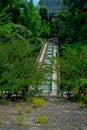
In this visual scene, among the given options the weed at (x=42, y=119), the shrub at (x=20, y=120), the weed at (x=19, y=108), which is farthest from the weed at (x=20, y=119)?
the weed at (x=19, y=108)

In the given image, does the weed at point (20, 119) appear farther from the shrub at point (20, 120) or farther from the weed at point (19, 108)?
the weed at point (19, 108)

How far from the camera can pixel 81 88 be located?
32.8 feet

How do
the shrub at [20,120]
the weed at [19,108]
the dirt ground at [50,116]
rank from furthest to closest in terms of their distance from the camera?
the weed at [19,108]
the shrub at [20,120]
the dirt ground at [50,116]

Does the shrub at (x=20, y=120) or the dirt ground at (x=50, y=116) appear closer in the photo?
the dirt ground at (x=50, y=116)

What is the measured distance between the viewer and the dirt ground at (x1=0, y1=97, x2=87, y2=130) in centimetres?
690

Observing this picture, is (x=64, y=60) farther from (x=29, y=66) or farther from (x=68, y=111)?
(x=68, y=111)

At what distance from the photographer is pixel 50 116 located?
7734mm

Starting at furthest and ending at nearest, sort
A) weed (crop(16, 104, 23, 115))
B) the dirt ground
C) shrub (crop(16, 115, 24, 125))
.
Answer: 1. weed (crop(16, 104, 23, 115))
2. shrub (crop(16, 115, 24, 125))
3. the dirt ground

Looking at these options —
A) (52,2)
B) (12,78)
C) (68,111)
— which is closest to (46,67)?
(12,78)

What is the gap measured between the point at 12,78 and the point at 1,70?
0.49 meters

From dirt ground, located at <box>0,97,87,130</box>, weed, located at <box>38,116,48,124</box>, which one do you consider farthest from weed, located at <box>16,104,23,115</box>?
weed, located at <box>38,116,48,124</box>

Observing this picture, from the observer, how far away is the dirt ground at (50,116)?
22.6 feet

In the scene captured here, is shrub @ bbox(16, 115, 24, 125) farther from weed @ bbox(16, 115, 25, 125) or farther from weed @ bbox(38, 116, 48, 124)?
weed @ bbox(38, 116, 48, 124)

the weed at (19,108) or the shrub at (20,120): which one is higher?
the shrub at (20,120)
